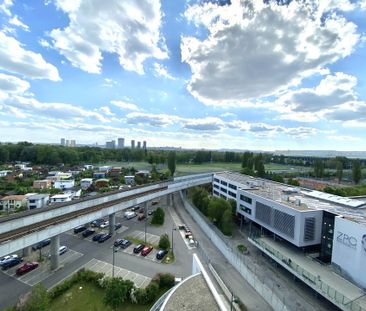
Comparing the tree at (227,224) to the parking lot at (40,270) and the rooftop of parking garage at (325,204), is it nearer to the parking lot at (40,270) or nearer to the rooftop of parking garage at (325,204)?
the rooftop of parking garage at (325,204)

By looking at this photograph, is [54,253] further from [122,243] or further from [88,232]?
[88,232]

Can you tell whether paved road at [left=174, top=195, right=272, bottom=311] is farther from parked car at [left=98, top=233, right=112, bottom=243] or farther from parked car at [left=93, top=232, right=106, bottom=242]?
parked car at [left=93, top=232, right=106, bottom=242]

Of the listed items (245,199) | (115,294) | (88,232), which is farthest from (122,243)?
(245,199)

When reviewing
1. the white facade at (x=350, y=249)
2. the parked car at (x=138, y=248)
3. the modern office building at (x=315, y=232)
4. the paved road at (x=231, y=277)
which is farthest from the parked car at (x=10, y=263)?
the white facade at (x=350, y=249)

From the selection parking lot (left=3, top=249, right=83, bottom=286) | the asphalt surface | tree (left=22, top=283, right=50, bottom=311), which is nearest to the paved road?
the asphalt surface

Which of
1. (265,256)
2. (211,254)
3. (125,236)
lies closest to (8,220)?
(125,236)

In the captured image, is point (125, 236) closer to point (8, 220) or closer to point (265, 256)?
point (8, 220)
